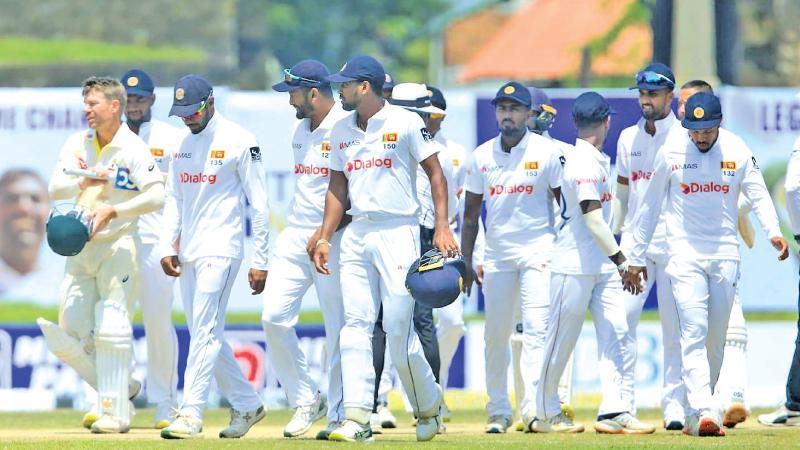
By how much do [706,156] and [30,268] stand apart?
7503mm

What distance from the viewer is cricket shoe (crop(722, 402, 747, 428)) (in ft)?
48.2

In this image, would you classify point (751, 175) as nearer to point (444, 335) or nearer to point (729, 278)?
point (729, 278)

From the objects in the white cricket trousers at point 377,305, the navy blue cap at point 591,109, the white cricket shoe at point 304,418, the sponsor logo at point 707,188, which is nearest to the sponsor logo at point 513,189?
the navy blue cap at point 591,109

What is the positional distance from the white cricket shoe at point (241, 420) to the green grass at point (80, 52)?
2832 cm

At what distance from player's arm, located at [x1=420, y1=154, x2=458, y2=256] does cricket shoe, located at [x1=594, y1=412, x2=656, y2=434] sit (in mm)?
2316

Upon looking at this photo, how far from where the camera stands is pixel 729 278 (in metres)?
14.1

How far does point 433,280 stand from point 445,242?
1.10 feet

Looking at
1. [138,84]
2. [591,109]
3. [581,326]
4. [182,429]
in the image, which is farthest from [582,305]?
[138,84]

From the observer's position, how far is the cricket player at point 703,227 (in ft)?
45.6

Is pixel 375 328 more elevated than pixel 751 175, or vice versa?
pixel 751 175

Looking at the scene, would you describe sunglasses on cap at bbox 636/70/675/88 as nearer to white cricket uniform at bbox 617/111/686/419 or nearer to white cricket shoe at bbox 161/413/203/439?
white cricket uniform at bbox 617/111/686/419

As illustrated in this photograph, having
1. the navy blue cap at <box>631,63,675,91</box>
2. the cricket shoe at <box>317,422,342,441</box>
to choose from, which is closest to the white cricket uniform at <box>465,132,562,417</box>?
the navy blue cap at <box>631,63,675,91</box>

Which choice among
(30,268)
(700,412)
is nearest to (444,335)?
(700,412)

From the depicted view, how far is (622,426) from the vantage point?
48.3 ft
